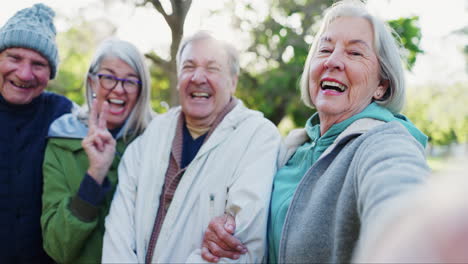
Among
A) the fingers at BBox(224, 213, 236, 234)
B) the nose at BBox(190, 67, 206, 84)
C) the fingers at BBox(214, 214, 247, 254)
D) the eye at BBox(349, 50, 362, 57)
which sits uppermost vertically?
the eye at BBox(349, 50, 362, 57)

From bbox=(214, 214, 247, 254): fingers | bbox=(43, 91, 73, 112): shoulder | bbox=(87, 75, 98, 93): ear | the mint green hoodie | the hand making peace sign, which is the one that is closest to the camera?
the mint green hoodie

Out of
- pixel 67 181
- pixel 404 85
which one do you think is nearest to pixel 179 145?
pixel 67 181

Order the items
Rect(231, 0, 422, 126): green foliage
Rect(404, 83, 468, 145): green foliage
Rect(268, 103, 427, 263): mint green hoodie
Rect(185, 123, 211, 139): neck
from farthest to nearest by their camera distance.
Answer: Rect(404, 83, 468, 145): green foliage, Rect(231, 0, 422, 126): green foliage, Rect(185, 123, 211, 139): neck, Rect(268, 103, 427, 263): mint green hoodie

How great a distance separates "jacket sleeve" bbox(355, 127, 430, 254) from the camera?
29.9 inches

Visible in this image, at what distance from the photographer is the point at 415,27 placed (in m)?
2.64

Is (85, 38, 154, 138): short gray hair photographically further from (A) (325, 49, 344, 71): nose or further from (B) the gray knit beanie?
(A) (325, 49, 344, 71): nose

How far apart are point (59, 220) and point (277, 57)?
21.5 ft

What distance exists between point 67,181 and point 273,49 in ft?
21.6

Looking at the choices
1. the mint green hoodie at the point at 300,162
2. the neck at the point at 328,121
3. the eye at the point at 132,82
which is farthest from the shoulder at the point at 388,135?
the eye at the point at 132,82

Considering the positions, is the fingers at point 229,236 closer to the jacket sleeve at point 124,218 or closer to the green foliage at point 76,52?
the jacket sleeve at point 124,218

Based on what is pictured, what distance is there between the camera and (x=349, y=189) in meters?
1.31

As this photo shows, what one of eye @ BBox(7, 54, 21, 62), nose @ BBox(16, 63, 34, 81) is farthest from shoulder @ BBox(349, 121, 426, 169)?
eye @ BBox(7, 54, 21, 62)

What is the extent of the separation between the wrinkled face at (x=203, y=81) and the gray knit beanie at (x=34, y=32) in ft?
3.49

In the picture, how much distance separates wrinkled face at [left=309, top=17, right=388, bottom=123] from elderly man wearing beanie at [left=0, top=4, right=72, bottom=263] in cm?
205
